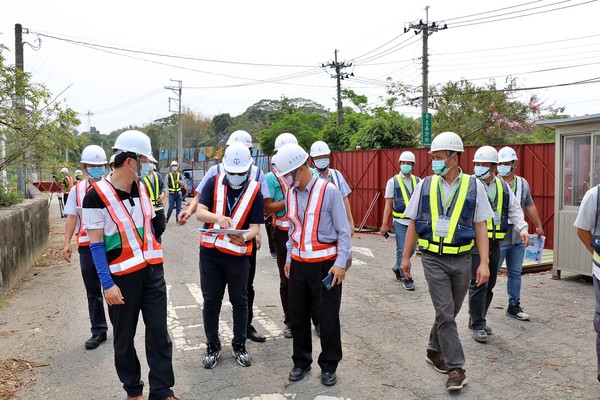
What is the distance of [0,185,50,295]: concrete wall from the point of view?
7.75 meters

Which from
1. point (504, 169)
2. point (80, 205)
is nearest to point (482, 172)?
point (504, 169)

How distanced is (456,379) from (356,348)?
4.22 feet

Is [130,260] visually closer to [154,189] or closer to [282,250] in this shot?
[282,250]

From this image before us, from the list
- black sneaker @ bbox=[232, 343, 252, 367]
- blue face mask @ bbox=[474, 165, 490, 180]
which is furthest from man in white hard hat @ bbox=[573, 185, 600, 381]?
black sneaker @ bbox=[232, 343, 252, 367]

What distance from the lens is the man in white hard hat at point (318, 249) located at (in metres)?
4.43

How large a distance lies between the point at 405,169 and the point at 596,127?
295 centimetres

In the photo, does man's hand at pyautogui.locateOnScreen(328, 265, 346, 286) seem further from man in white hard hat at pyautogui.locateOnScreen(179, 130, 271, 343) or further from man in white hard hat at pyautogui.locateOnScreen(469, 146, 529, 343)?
man in white hard hat at pyautogui.locateOnScreen(469, 146, 529, 343)

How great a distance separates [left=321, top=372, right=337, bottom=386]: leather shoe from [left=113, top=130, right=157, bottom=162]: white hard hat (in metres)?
2.35

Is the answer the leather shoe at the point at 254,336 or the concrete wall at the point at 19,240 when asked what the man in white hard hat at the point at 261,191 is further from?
the concrete wall at the point at 19,240

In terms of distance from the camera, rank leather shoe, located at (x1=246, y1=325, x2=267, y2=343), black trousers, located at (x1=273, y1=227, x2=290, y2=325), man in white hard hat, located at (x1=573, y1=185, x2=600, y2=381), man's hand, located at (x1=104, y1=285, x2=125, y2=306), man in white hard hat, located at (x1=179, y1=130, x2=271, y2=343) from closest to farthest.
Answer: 1. man's hand, located at (x1=104, y1=285, x2=125, y2=306)
2. man in white hard hat, located at (x1=573, y1=185, x2=600, y2=381)
3. man in white hard hat, located at (x1=179, y1=130, x2=271, y2=343)
4. leather shoe, located at (x1=246, y1=325, x2=267, y2=343)
5. black trousers, located at (x1=273, y1=227, x2=290, y2=325)

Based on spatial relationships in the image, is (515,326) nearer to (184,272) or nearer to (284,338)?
(284,338)

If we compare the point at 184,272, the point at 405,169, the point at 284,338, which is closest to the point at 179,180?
the point at 184,272

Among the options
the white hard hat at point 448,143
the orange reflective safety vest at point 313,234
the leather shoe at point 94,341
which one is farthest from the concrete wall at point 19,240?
the white hard hat at point 448,143

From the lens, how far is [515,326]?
6121mm
